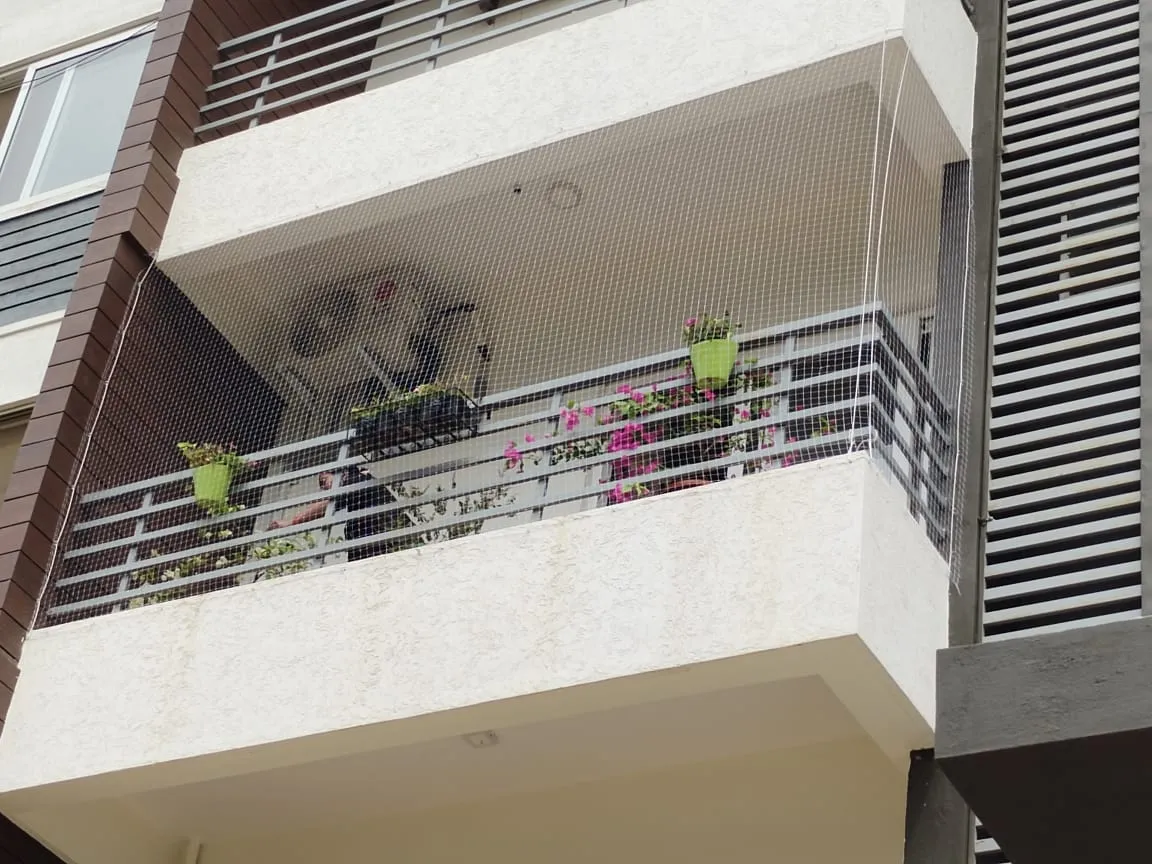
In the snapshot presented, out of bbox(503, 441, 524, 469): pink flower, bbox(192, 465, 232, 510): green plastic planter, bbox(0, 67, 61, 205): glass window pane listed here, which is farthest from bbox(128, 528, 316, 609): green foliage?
bbox(0, 67, 61, 205): glass window pane

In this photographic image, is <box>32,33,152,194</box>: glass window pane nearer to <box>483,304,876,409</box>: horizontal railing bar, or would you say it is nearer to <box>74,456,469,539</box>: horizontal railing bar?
<box>74,456,469,539</box>: horizontal railing bar

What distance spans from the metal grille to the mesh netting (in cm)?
27

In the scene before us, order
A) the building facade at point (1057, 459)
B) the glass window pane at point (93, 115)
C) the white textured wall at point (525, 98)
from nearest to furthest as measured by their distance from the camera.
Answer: the building facade at point (1057, 459) < the white textured wall at point (525, 98) < the glass window pane at point (93, 115)

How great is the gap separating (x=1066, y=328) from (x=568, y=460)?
2.35m

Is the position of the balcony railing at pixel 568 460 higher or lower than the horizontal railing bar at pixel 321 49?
lower

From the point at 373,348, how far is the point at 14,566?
260 cm

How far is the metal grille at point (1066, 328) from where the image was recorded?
7.20m

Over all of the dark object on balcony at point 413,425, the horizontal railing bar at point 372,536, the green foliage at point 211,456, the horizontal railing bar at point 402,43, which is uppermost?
the horizontal railing bar at point 402,43

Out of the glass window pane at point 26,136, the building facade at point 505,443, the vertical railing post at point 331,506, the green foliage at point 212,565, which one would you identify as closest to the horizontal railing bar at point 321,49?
the building facade at point 505,443

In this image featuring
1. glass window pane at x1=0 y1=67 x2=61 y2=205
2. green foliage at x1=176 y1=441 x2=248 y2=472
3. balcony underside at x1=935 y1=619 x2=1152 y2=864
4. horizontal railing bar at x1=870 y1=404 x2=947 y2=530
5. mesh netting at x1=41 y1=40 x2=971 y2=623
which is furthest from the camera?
glass window pane at x1=0 y1=67 x2=61 y2=205

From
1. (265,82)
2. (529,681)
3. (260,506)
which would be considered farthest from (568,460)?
(265,82)

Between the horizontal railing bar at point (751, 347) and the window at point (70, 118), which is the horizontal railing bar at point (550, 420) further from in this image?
the window at point (70, 118)

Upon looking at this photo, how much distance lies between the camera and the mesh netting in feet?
25.6

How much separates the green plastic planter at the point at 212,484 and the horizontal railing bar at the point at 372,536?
357 millimetres
